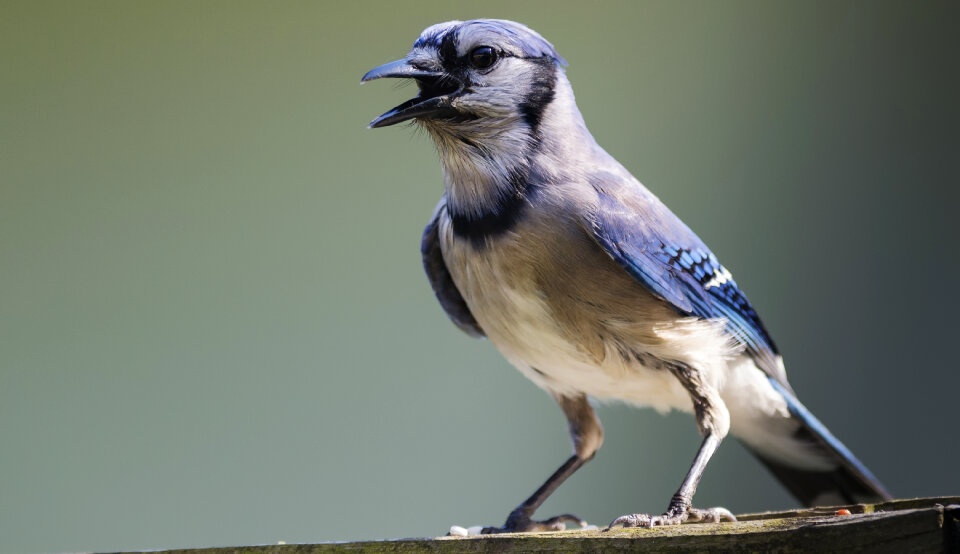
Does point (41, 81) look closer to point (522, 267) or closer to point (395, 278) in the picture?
point (395, 278)

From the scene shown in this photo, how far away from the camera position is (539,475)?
314cm

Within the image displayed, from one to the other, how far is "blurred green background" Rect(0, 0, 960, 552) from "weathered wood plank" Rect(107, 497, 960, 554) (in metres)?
1.96

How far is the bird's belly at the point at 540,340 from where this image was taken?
152 cm

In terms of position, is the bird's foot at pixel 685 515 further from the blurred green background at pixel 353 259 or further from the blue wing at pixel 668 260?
the blurred green background at pixel 353 259

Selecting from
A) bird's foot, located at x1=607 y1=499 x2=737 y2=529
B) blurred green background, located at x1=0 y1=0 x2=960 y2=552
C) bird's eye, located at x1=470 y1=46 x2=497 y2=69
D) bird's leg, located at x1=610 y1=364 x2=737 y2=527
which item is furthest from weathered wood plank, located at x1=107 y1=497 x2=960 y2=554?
blurred green background, located at x1=0 y1=0 x2=960 y2=552

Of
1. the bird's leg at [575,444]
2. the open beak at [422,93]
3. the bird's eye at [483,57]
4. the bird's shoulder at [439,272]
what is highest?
the bird's eye at [483,57]

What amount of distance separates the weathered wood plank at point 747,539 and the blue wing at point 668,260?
499mm

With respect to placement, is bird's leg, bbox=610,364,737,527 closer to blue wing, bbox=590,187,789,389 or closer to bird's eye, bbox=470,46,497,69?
blue wing, bbox=590,187,789,389

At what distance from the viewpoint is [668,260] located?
157 centimetres

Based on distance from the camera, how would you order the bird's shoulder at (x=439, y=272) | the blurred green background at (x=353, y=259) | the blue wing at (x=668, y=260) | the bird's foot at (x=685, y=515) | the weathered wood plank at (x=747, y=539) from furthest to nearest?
the blurred green background at (x=353, y=259), the bird's shoulder at (x=439, y=272), the blue wing at (x=668, y=260), the bird's foot at (x=685, y=515), the weathered wood plank at (x=747, y=539)

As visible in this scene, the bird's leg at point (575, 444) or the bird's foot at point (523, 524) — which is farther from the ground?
the bird's leg at point (575, 444)

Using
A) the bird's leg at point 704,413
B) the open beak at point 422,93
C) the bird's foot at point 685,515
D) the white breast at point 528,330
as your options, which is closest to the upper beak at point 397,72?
the open beak at point 422,93

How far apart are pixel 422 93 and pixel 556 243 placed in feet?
1.04

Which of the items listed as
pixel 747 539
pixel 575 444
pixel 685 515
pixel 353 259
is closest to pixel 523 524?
pixel 575 444
